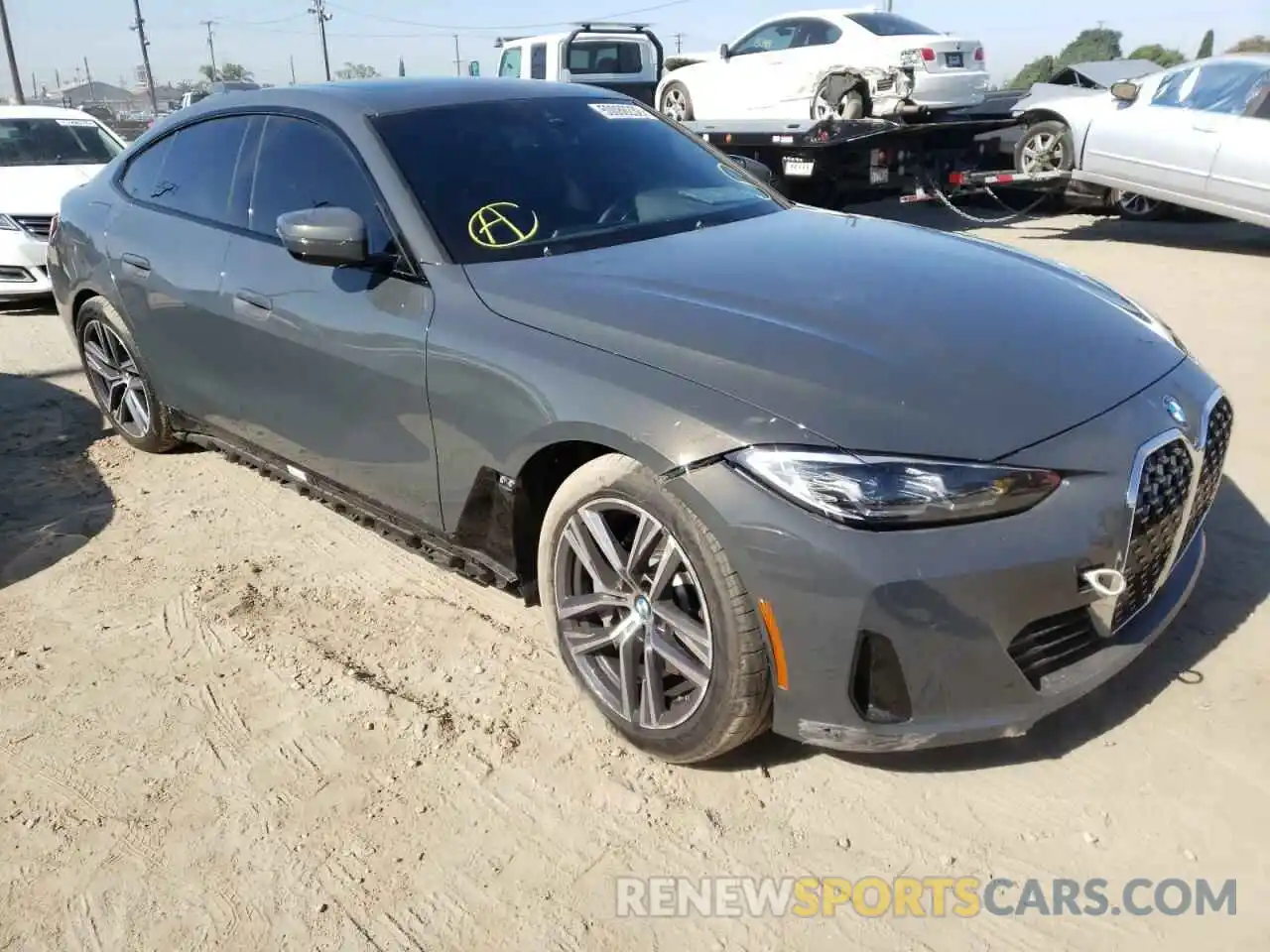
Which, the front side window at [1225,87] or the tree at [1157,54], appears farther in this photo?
the tree at [1157,54]

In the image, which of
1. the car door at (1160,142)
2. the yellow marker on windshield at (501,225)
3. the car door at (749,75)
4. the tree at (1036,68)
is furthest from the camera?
the tree at (1036,68)

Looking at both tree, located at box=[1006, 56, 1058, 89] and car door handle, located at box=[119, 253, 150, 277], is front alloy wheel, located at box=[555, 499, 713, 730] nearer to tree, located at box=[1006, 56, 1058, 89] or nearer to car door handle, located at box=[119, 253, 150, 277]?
car door handle, located at box=[119, 253, 150, 277]

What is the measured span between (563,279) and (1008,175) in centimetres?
854

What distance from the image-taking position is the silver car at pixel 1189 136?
26.7 feet

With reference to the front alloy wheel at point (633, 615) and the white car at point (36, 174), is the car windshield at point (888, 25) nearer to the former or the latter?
the white car at point (36, 174)

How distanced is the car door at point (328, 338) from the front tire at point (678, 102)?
10.1m

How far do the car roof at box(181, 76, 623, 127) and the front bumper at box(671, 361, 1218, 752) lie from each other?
1913 millimetres

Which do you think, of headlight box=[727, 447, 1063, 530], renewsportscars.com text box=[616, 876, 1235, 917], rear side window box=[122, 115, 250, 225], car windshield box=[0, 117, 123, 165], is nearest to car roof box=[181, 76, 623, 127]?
rear side window box=[122, 115, 250, 225]

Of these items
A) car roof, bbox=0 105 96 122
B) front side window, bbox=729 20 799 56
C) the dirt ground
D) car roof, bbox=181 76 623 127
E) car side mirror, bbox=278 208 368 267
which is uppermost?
front side window, bbox=729 20 799 56

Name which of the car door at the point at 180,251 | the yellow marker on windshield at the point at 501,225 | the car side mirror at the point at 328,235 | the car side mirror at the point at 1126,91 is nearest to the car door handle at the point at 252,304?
the car door at the point at 180,251

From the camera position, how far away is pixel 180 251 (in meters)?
3.85

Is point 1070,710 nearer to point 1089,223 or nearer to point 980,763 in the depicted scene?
point 980,763

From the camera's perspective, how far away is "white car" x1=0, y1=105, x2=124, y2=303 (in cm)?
779

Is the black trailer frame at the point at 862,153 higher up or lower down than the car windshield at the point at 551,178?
lower down
